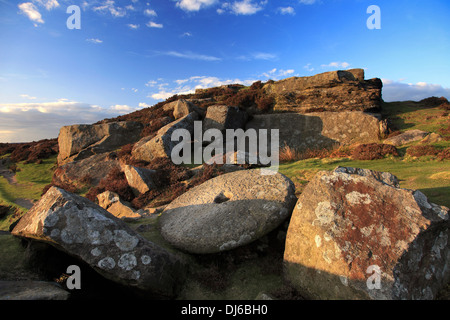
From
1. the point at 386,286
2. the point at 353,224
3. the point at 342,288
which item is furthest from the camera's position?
the point at 353,224

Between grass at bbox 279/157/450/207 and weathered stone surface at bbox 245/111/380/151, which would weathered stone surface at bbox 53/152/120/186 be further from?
grass at bbox 279/157/450/207

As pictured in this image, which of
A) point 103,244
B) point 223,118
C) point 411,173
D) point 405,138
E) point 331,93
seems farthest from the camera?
point 331,93

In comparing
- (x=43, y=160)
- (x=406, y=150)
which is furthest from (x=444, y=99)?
(x=43, y=160)

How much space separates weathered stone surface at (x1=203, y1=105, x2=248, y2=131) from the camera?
1742 cm

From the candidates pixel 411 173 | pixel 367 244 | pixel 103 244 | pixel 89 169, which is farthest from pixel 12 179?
pixel 411 173

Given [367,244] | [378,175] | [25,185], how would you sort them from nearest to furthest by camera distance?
1. [367,244]
2. [378,175]
3. [25,185]

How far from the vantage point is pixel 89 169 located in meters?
16.8

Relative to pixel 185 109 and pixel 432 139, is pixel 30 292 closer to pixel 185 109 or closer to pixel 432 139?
pixel 432 139

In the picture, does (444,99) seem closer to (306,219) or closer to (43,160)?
(306,219)

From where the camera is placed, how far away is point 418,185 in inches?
282

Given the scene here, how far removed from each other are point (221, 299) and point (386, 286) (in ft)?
9.31

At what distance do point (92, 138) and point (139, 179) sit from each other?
11.7 meters

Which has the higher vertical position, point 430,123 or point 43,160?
point 430,123

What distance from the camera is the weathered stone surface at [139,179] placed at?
11086 millimetres
